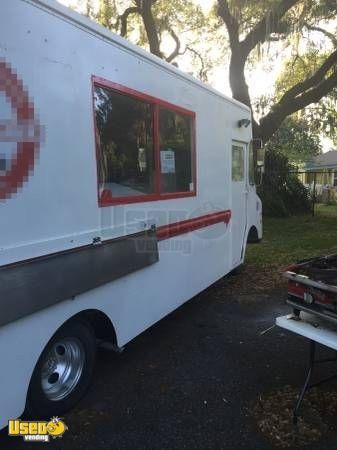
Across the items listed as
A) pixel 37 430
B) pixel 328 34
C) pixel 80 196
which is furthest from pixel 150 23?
pixel 37 430

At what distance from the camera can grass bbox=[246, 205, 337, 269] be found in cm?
861

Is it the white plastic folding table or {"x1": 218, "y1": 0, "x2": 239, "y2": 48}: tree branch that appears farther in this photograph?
{"x1": 218, "y1": 0, "x2": 239, "y2": 48}: tree branch

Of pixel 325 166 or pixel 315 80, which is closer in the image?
pixel 315 80

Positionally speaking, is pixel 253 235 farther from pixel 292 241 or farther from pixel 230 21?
pixel 230 21

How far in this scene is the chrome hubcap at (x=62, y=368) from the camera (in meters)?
3.12

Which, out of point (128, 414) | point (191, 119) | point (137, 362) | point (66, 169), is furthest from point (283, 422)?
point (191, 119)

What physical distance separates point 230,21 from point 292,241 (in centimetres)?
688

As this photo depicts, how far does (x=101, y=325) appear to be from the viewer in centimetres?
362

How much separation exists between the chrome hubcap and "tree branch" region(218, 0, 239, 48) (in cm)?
1198

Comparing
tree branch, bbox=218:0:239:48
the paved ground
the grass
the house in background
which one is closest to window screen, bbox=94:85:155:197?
the paved ground

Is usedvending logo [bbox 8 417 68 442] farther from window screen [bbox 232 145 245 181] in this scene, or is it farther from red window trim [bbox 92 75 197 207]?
window screen [bbox 232 145 245 181]

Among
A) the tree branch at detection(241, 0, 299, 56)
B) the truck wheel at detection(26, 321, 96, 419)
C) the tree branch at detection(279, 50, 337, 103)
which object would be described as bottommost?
the truck wheel at detection(26, 321, 96, 419)

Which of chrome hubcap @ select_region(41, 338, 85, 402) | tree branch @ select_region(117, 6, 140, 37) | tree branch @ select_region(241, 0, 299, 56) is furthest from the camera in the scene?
tree branch @ select_region(117, 6, 140, 37)

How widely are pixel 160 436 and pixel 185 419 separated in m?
0.27
